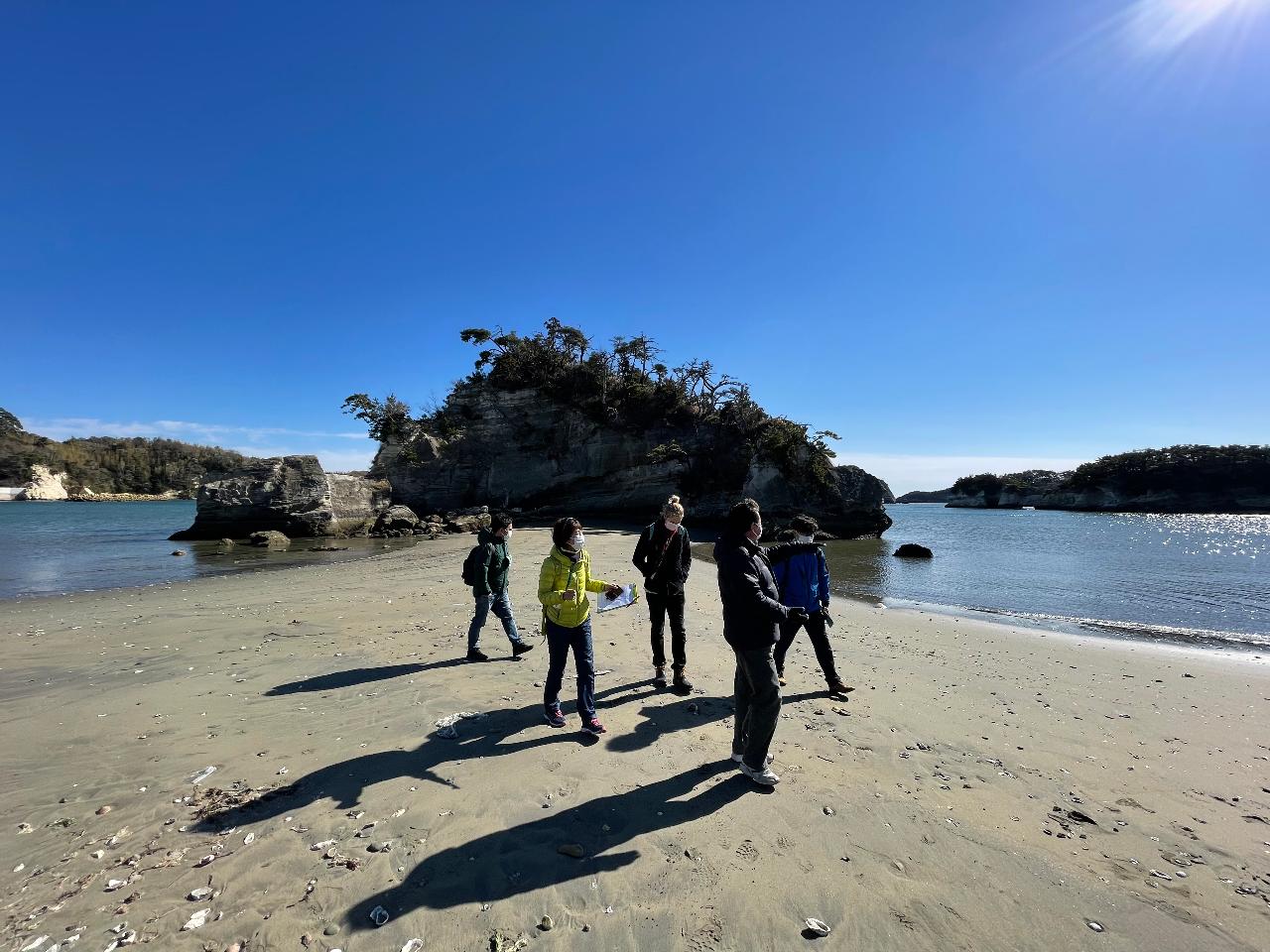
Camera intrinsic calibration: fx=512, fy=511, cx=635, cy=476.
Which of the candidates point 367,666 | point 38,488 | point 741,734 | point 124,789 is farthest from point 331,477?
point 38,488

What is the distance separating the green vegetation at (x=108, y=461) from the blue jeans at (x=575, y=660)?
113166mm

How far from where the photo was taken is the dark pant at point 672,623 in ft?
21.3

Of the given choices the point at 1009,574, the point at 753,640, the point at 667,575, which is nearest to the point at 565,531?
A: the point at 667,575

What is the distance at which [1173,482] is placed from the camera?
84.3 m

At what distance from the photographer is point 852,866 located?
3301 mm

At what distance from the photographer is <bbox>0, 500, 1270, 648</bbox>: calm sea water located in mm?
12867

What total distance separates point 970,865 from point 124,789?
6287 millimetres

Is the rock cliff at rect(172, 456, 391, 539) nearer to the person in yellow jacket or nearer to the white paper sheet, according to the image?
the white paper sheet

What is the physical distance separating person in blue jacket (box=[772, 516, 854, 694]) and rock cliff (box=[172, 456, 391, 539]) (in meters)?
33.5

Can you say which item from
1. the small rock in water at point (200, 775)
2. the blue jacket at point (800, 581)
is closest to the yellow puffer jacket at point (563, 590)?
the blue jacket at point (800, 581)

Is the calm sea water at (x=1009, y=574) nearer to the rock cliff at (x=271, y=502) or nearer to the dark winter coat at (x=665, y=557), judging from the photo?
the rock cliff at (x=271, y=502)

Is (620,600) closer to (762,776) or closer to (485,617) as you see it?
(762,776)

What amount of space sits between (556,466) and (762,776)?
38173 millimetres

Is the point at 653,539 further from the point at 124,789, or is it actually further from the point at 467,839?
the point at 124,789
